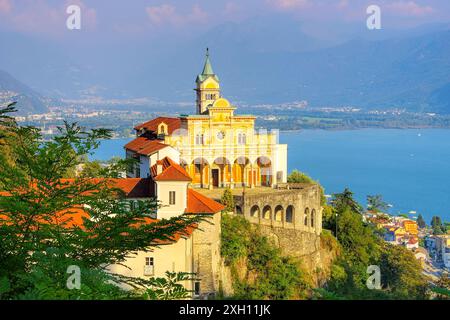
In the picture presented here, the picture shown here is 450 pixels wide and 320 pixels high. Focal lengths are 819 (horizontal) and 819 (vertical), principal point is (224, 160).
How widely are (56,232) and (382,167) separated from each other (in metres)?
126

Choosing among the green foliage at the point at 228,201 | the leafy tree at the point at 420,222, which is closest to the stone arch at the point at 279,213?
the green foliage at the point at 228,201

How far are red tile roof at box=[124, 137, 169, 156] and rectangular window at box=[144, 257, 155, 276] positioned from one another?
1173 cm

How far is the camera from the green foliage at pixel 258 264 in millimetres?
27250

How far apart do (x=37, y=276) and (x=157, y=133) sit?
31715 millimetres

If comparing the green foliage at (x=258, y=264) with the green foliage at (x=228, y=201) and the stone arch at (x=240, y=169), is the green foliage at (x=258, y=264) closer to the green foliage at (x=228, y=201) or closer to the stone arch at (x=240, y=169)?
the green foliage at (x=228, y=201)

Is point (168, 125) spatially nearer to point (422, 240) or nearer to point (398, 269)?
point (398, 269)

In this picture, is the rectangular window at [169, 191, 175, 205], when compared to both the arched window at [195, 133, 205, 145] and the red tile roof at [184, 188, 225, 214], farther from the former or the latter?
the arched window at [195, 133, 205, 145]

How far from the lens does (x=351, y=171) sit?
125312 millimetres

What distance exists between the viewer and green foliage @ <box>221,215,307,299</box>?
89.4 ft

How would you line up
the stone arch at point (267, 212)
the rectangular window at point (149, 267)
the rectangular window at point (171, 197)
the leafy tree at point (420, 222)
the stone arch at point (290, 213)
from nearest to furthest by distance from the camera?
the rectangular window at point (149, 267) < the rectangular window at point (171, 197) < the stone arch at point (267, 212) < the stone arch at point (290, 213) < the leafy tree at point (420, 222)

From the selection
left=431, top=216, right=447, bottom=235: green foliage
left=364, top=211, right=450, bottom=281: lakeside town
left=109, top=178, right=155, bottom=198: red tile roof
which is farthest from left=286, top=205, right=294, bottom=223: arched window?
left=431, top=216, right=447, bottom=235: green foliage

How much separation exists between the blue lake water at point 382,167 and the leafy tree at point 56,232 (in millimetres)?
81182
